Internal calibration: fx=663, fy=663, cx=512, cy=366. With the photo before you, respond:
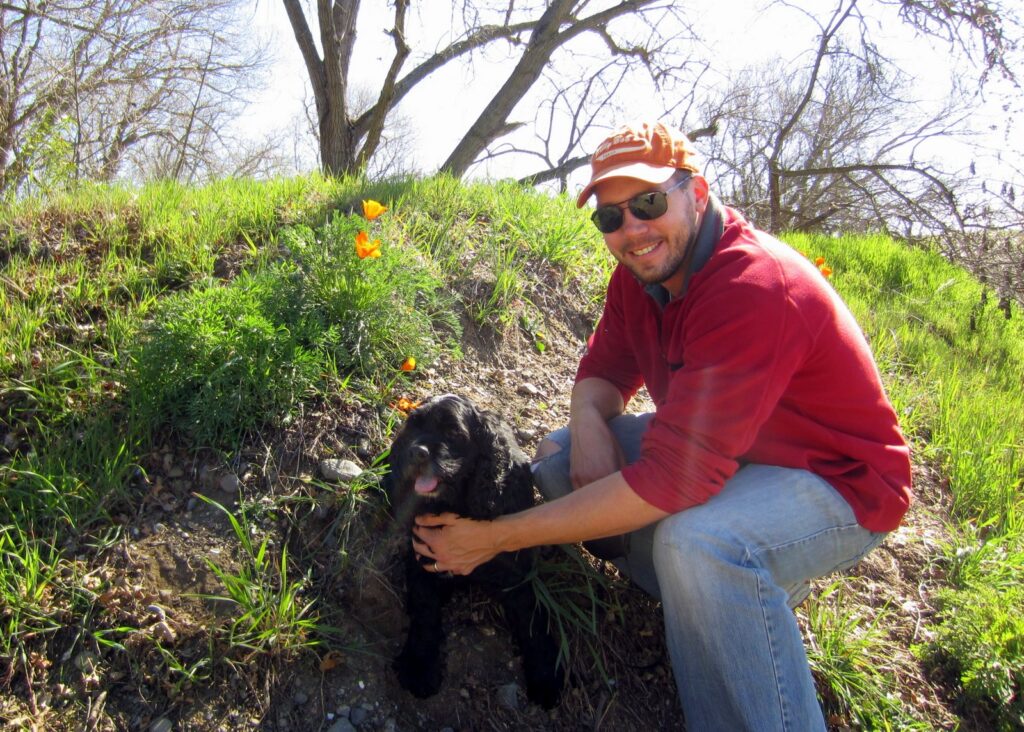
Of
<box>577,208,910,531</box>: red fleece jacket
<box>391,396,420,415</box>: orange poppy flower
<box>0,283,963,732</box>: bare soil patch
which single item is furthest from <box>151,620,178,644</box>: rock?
<box>577,208,910,531</box>: red fleece jacket

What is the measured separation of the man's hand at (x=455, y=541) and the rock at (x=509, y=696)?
495mm

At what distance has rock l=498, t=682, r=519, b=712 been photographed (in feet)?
7.77

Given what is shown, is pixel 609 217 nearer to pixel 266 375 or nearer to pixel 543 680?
pixel 266 375

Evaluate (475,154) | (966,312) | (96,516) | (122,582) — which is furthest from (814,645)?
(475,154)

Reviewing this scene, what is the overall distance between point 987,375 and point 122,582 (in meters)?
5.59

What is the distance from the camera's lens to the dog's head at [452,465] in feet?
7.19

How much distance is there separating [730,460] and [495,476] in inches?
31.1

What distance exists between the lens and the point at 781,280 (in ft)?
6.59

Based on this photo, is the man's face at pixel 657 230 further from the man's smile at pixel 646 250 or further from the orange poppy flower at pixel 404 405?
the orange poppy flower at pixel 404 405

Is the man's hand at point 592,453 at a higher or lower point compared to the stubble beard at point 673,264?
lower

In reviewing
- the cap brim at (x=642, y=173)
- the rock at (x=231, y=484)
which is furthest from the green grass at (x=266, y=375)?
the cap brim at (x=642, y=173)

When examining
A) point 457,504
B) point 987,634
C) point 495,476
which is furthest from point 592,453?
point 987,634

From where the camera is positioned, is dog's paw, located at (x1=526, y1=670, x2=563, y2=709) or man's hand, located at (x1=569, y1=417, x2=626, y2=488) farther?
man's hand, located at (x1=569, y1=417, x2=626, y2=488)

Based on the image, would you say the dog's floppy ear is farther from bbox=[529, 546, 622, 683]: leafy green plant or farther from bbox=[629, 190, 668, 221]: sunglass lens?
bbox=[629, 190, 668, 221]: sunglass lens
